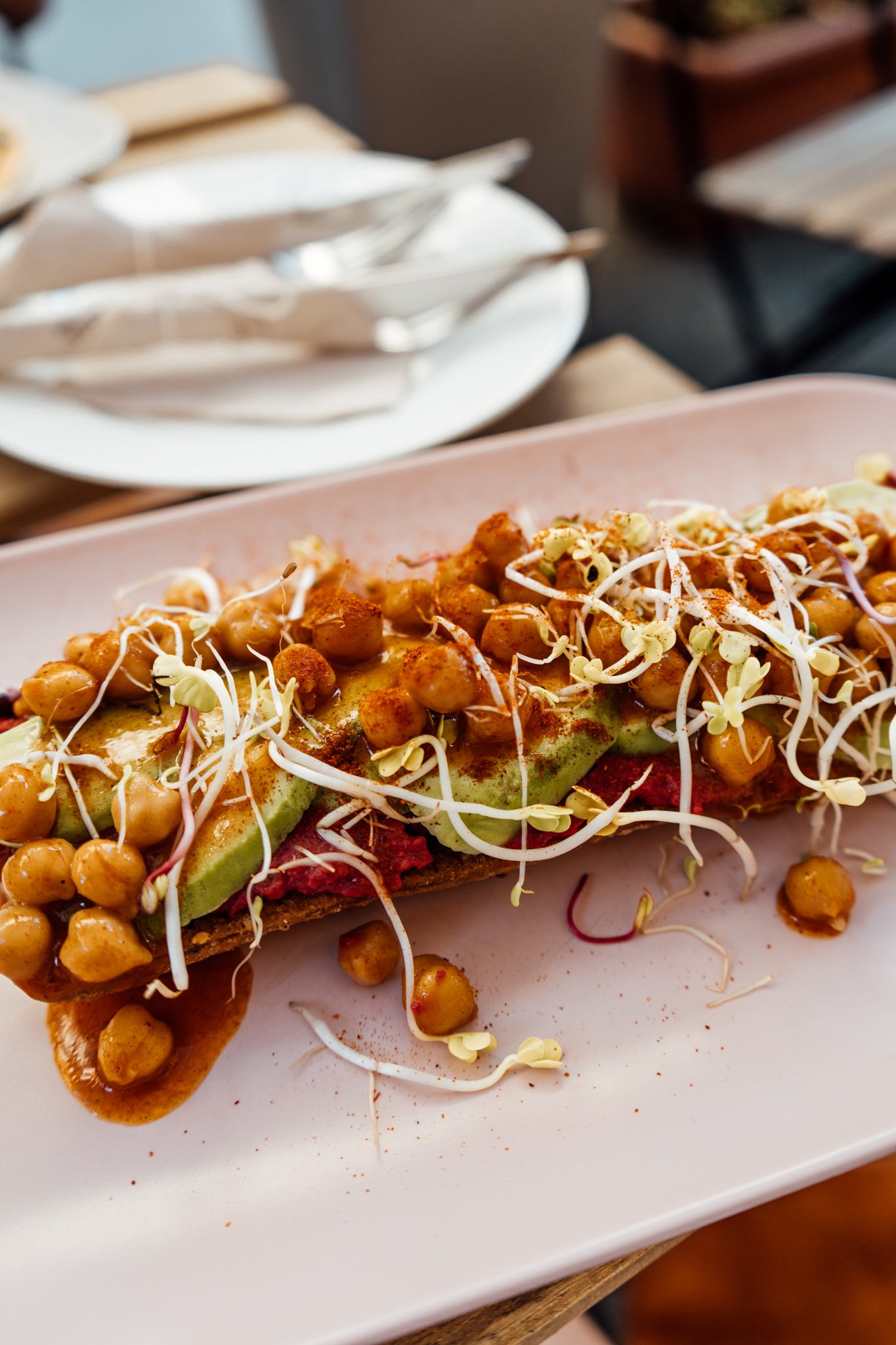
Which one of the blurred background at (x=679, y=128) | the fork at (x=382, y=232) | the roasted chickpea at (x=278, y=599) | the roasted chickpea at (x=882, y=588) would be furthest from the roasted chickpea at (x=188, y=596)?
the blurred background at (x=679, y=128)

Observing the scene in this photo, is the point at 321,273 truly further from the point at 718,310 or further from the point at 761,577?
the point at 718,310

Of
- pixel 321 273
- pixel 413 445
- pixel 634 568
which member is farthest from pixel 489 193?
pixel 634 568

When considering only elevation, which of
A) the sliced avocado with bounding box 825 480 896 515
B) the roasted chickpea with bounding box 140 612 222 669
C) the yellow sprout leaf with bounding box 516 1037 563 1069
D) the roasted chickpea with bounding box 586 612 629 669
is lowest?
the yellow sprout leaf with bounding box 516 1037 563 1069

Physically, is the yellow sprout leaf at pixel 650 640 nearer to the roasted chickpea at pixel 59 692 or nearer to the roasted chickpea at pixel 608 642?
the roasted chickpea at pixel 608 642

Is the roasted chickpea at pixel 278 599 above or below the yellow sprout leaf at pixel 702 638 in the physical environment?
above

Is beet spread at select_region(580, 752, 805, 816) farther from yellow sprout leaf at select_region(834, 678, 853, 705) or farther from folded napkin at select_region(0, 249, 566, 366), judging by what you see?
folded napkin at select_region(0, 249, 566, 366)

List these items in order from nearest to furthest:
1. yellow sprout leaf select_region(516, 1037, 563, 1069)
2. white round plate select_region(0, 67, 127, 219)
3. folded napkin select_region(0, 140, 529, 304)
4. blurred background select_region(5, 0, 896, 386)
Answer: yellow sprout leaf select_region(516, 1037, 563, 1069) < folded napkin select_region(0, 140, 529, 304) < white round plate select_region(0, 67, 127, 219) < blurred background select_region(5, 0, 896, 386)

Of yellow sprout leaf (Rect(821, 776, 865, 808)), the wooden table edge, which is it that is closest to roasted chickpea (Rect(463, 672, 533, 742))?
yellow sprout leaf (Rect(821, 776, 865, 808))
